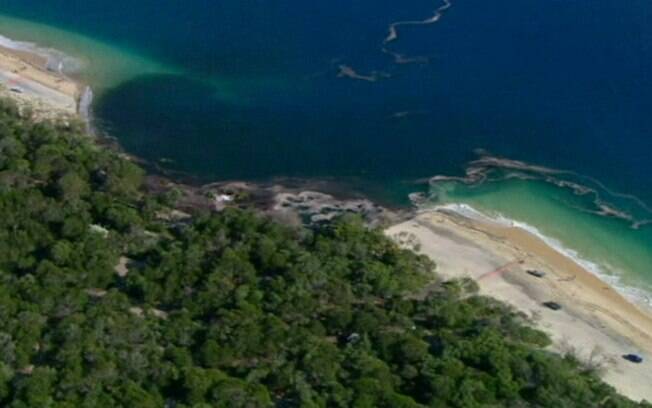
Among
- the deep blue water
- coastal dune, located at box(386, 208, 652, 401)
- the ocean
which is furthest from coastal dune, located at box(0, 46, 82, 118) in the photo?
coastal dune, located at box(386, 208, 652, 401)

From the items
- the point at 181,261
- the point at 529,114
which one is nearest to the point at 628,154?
the point at 529,114

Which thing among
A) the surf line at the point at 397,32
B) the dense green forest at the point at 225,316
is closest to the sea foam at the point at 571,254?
the dense green forest at the point at 225,316

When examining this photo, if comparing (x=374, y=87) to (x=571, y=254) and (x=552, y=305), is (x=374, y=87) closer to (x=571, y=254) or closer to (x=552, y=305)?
(x=571, y=254)

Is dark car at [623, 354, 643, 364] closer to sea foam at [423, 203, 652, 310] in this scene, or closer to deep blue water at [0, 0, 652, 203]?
sea foam at [423, 203, 652, 310]

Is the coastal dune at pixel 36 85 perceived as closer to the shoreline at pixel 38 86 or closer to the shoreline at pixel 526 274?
the shoreline at pixel 38 86

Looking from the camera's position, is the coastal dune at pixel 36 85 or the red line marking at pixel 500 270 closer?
the red line marking at pixel 500 270
